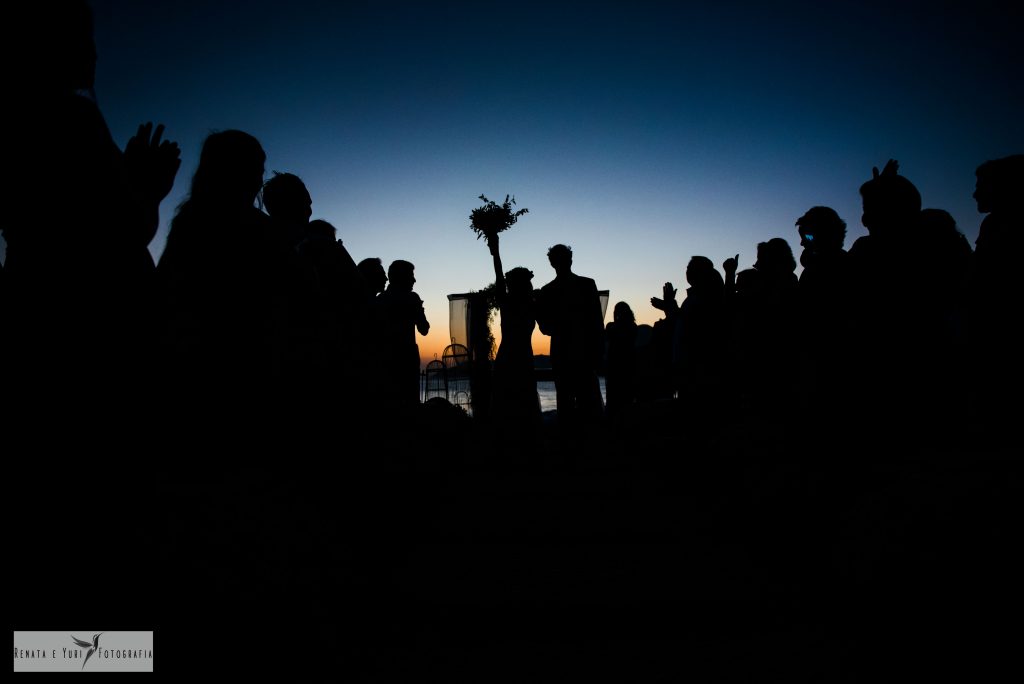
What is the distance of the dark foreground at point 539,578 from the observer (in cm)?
100

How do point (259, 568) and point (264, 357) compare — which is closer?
point (259, 568)

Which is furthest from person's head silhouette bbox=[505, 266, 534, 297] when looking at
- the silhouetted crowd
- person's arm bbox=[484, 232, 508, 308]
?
the silhouetted crowd

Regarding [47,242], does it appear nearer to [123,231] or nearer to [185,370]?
[123,231]

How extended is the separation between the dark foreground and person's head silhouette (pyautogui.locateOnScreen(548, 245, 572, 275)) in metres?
2.80

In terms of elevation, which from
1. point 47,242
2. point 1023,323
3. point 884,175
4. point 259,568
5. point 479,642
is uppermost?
point 884,175

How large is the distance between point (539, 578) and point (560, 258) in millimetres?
3303

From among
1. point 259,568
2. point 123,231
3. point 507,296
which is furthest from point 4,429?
point 507,296

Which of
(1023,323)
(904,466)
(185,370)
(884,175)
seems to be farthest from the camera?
(884,175)

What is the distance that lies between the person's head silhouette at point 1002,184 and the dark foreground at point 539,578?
1.11m

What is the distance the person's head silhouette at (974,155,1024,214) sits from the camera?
1.91 m

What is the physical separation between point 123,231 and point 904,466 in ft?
8.43

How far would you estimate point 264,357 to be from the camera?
5.32ft

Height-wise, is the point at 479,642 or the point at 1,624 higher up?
the point at 1,624

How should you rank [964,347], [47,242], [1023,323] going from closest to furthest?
[47,242]
[1023,323]
[964,347]
